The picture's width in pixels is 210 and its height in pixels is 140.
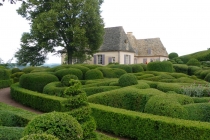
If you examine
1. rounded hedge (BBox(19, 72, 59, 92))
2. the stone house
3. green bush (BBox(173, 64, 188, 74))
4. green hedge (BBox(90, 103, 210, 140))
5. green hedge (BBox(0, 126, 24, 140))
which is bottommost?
green hedge (BBox(90, 103, 210, 140))

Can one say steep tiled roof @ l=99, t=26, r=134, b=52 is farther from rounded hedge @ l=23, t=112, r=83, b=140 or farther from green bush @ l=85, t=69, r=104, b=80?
rounded hedge @ l=23, t=112, r=83, b=140

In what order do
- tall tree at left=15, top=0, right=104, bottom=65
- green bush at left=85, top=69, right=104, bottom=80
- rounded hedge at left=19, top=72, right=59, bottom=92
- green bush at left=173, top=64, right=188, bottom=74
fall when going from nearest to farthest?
rounded hedge at left=19, top=72, right=59, bottom=92, green bush at left=85, top=69, right=104, bottom=80, green bush at left=173, top=64, right=188, bottom=74, tall tree at left=15, top=0, right=104, bottom=65

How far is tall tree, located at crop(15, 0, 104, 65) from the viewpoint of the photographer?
24781 millimetres

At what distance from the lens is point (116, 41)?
35.8 meters

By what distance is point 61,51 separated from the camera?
93.9ft

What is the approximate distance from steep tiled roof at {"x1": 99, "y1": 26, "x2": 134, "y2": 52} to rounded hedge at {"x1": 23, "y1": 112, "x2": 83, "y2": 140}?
101ft

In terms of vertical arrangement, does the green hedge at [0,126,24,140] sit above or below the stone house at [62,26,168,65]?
below

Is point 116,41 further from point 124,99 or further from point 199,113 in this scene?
point 199,113

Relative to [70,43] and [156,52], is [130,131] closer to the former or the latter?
[70,43]

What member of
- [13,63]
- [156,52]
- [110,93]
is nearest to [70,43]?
[13,63]

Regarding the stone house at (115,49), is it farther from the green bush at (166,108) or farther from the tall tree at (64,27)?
the green bush at (166,108)

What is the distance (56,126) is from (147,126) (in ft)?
10.9

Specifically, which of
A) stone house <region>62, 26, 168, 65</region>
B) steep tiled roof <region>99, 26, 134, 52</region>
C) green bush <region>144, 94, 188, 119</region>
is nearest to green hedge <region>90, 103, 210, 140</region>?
green bush <region>144, 94, 188, 119</region>

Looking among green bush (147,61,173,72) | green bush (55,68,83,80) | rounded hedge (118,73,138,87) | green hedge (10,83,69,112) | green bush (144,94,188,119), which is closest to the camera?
green bush (144,94,188,119)
